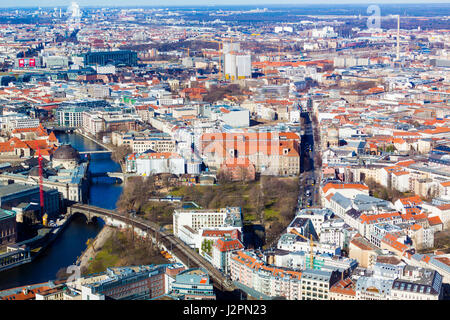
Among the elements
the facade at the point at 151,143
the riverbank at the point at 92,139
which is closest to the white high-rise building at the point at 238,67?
the riverbank at the point at 92,139

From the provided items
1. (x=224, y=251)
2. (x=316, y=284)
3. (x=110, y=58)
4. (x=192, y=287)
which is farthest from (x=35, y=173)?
(x=110, y=58)

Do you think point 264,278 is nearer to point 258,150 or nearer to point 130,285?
point 130,285

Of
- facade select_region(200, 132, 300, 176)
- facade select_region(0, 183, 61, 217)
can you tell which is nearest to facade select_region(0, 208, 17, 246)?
facade select_region(0, 183, 61, 217)

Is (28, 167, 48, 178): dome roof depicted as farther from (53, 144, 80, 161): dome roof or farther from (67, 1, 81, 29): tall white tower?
(67, 1, 81, 29): tall white tower

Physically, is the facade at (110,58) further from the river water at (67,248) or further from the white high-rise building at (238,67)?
the river water at (67,248)

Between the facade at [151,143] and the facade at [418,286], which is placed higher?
the facade at [418,286]

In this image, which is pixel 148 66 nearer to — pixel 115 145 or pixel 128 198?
pixel 115 145
